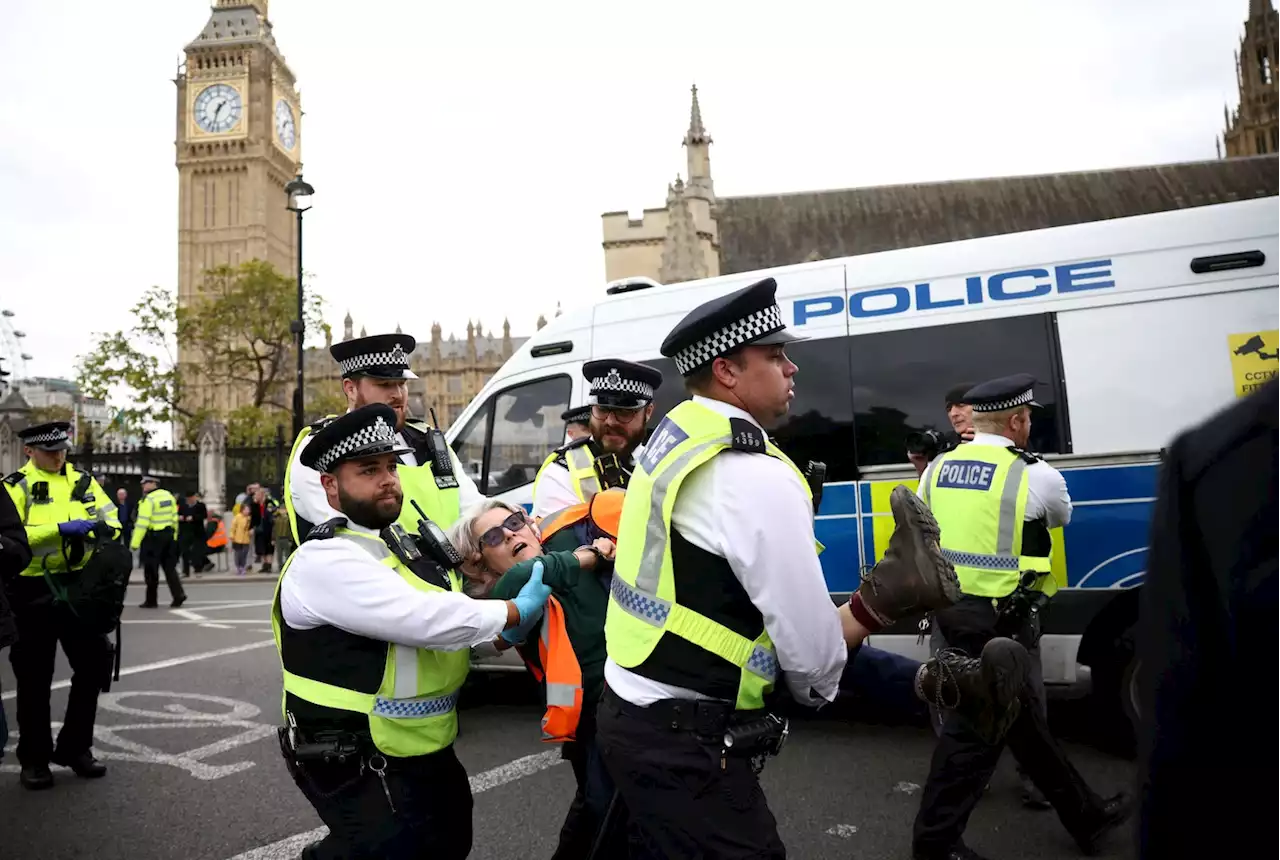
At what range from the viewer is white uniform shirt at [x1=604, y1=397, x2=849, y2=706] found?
1.99m

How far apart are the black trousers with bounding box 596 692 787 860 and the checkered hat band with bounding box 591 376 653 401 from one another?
2.28 m

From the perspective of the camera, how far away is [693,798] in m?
2.07

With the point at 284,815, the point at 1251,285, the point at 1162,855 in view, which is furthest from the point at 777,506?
the point at 1251,285

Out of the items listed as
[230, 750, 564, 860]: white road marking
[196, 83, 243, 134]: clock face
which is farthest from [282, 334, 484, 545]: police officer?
[196, 83, 243, 134]: clock face

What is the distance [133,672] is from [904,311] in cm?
768

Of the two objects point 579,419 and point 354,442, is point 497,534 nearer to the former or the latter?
point 354,442

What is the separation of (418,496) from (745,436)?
2084mm

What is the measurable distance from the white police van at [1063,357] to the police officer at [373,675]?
321 cm

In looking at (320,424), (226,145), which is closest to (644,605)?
(320,424)

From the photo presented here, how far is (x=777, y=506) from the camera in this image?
202 cm

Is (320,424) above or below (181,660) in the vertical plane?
above

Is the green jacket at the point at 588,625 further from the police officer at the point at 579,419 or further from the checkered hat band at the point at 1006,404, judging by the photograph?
the police officer at the point at 579,419

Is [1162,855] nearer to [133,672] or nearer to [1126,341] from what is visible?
[1126,341]

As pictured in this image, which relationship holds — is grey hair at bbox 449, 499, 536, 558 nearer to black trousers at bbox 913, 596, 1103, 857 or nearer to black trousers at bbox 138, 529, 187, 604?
black trousers at bbox 913, 596, 1103, 857
